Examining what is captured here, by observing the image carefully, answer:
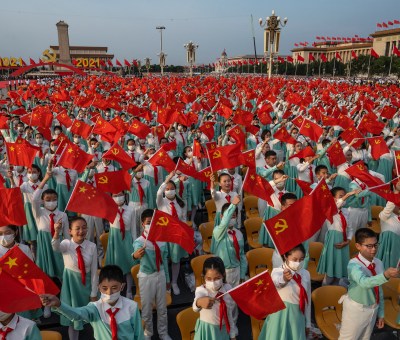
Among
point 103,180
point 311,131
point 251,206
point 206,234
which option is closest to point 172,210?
point 206,234

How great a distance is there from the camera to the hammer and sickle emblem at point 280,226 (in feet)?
11.6

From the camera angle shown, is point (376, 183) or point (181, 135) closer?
point (376, 183)

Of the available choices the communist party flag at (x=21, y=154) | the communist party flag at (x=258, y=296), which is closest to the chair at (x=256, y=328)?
the communist party flag at (x=258, y=296)

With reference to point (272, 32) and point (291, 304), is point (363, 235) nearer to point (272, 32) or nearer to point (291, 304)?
point (291, 304)

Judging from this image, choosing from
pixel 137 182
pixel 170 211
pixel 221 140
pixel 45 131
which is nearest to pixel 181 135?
pixel 221 140

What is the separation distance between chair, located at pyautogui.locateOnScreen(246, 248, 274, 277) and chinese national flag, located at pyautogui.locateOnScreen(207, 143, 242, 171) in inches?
61.8

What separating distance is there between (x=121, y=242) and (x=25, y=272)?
7.60 ft

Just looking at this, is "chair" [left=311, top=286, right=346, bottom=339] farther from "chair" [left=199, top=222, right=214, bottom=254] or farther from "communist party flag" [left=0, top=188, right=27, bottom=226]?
"communist party flag" [left=0, top=188, right=27, bottom=226]

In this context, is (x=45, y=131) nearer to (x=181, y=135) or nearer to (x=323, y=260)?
(x=181, y=135)

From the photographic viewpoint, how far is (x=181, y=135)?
11.1 meters

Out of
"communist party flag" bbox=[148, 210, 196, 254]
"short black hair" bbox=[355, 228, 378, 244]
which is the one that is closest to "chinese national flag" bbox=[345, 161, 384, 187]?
"short black hair" bbox=[355, 228, 378, 244]

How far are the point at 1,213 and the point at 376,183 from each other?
5.45 meters

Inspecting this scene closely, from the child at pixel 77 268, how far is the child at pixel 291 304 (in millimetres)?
2185

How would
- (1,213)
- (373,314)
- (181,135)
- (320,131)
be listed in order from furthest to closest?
(181,135)
(320,131)
(1,213)
(373,314)
